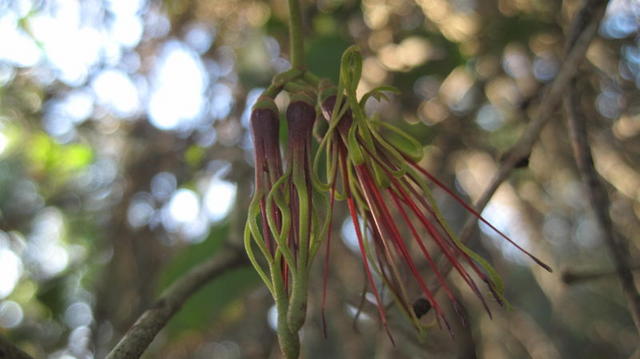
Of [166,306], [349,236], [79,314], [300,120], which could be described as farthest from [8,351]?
[79,314]

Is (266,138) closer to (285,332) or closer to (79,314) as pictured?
(285,332)

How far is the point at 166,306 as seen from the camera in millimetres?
611

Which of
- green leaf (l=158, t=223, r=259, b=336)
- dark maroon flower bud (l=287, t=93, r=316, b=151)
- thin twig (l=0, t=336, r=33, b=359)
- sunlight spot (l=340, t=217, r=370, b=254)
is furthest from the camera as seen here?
sunlight spot (l=340, t=217, r=370, b=254)

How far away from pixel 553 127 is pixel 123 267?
1.23 metres

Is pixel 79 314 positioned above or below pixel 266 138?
below

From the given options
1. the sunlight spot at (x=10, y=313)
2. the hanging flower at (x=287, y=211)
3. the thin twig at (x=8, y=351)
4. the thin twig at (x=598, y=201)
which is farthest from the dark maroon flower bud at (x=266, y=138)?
the sunlight spot at (x=10, y=313)

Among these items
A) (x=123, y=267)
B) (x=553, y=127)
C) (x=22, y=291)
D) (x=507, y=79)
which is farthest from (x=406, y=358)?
(x=22, y=291)

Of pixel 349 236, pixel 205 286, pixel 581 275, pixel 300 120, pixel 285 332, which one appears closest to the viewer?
pixel 285 332

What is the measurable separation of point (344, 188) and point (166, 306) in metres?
0.22

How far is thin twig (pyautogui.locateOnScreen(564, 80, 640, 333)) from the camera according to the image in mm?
611

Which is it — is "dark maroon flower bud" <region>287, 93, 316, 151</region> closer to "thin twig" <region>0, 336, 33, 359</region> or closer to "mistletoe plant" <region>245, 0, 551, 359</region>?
"mistletoe plant" <region>245, 0, 551, 359</region>

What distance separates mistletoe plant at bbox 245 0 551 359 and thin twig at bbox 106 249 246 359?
0.12 m

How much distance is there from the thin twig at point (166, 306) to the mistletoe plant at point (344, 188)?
0.12 m

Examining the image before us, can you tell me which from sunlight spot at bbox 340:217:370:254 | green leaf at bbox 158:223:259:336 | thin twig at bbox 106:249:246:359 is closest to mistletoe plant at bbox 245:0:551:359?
thin twig at bbox 106:249:246:359
